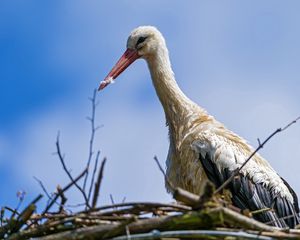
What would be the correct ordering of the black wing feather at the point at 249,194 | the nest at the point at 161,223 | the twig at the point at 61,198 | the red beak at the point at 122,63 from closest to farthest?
the nest at the point at 161,223 → the twig at the point at 61,198 → the black wing feather at the point at 249,194 → the red beak at the point at 122,63

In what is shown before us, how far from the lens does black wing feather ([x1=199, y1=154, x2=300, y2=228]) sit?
25.1ft

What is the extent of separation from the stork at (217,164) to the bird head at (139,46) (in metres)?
0.65

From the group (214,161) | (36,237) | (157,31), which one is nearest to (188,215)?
(36,237)

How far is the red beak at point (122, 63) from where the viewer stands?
344 inches

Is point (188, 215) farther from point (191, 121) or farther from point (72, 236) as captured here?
point (191, 121)

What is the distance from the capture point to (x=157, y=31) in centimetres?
884

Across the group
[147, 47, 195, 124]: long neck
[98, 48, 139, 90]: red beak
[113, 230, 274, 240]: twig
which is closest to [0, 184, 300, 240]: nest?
[113, 230, 274, 240]: twig

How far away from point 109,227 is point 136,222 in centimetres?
15

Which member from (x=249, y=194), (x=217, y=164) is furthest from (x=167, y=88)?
(x=249, y=194)

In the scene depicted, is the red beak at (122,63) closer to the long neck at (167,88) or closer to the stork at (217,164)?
the long neck at (167,88)

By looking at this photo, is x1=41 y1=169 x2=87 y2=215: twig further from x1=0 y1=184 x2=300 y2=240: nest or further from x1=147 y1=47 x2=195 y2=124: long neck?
x1=147 y1=47 x2=195 y2=124: long neck

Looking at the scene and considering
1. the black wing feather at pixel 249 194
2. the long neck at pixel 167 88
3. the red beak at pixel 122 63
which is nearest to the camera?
the black wing feather at pixel 249 194

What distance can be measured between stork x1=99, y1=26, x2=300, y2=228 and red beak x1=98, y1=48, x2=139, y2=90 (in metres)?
0.67

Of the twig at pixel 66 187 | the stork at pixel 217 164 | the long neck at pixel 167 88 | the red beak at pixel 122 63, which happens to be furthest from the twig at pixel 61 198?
the red beak at pixel 122 63
